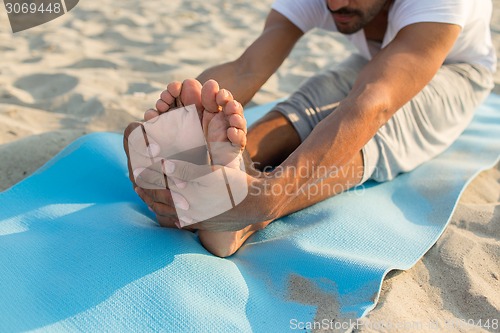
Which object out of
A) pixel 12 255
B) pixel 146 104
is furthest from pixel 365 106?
pixel 146 104

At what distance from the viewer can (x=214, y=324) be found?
1104 mm

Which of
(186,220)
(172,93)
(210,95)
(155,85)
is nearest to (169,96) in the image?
(172,93)

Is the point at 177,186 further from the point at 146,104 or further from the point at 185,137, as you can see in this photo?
the point at 146,104

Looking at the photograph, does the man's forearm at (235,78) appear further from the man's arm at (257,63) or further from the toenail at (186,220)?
the toenail at (186,220)

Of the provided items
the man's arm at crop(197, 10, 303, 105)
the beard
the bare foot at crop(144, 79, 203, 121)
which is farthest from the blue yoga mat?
the beard

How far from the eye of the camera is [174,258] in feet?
4.05

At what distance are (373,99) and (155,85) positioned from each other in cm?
142

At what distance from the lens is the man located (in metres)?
1.23

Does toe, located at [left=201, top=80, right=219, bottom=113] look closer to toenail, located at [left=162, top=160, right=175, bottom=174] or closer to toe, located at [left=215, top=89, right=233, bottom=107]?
toe, located at [left=215, top=89, right=233, bottom=107]

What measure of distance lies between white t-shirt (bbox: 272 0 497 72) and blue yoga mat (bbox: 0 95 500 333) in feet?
1.63

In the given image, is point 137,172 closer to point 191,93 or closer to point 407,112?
point 191,93

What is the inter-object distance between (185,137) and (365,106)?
441 mm

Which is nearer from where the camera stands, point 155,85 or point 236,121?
point 236,121

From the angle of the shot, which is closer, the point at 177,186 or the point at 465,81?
the point at 177,186
